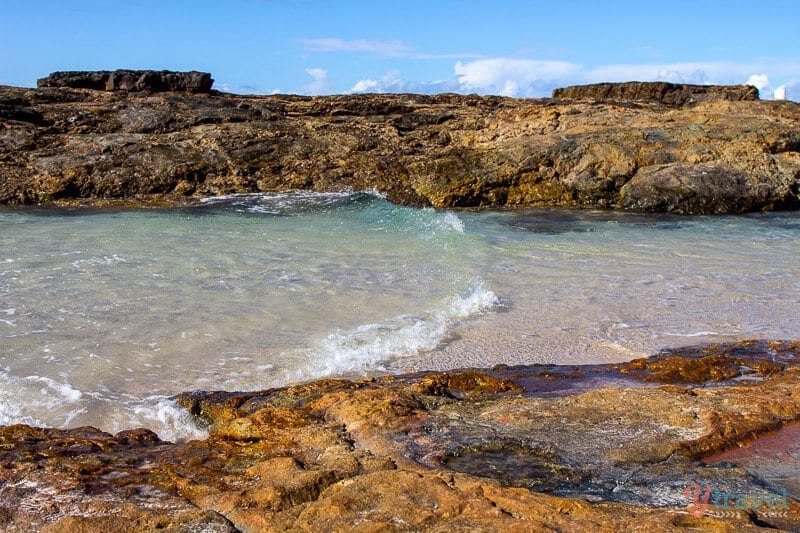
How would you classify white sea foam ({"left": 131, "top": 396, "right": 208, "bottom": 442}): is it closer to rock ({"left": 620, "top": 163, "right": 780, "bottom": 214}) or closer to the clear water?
the clear water

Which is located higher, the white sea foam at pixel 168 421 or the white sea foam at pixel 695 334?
the white sea foam at pixel 695 334

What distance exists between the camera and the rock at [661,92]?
20.7 metres

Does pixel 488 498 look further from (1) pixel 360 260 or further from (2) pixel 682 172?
(2) pixel 682 172

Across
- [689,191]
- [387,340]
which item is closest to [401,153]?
[689,191]

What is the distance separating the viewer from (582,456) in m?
3.80

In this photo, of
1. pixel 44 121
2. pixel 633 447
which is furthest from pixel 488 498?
pixel 44 121

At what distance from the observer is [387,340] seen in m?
6.61

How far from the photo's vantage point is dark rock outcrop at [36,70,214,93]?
19.0m

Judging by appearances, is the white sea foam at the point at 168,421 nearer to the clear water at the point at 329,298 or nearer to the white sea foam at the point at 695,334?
the clear water at the point at 329,298

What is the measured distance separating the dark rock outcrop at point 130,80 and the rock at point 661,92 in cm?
1208

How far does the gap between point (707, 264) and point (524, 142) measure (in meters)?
7.33

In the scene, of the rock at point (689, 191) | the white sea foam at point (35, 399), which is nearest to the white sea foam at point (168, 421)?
the white sea foam at point (35, 399)

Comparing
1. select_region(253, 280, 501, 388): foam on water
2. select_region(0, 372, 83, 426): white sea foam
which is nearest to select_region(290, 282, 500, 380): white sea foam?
select_region(253, 280, 501, 388): foam on water

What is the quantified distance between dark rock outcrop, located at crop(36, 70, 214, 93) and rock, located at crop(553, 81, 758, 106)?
1208 centimetres
